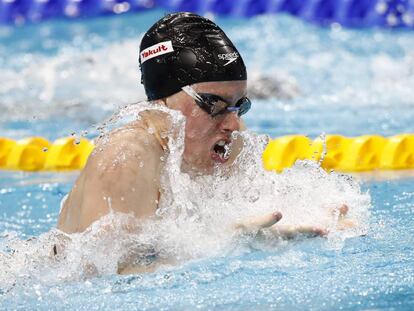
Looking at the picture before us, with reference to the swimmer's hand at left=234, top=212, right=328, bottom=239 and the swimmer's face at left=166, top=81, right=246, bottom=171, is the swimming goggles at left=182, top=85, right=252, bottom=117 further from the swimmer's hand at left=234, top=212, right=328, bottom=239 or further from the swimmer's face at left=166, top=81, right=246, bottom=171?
the swimmer's hand at left=234, top=212, right=328, bottom=239

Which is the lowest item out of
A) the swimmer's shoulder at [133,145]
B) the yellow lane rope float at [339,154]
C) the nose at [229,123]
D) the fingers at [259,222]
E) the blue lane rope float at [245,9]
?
the blue lane rope float at [245,9]

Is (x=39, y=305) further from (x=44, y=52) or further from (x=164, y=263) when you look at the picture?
(x=44, y=52)

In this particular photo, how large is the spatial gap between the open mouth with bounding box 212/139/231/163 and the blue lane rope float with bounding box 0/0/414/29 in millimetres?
6423

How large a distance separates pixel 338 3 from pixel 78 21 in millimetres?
2868

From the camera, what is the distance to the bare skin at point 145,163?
7.87 feet

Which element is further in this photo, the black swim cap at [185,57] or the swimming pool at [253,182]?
the black swim cap at [185,57]

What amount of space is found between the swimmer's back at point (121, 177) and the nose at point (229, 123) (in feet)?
0.57

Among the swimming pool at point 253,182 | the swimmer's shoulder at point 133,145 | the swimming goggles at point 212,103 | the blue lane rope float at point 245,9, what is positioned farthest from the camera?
the blue lane rope float at point 245,9

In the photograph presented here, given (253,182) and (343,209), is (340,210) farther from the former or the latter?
(253,182)

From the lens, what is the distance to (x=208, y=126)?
8.48 feet

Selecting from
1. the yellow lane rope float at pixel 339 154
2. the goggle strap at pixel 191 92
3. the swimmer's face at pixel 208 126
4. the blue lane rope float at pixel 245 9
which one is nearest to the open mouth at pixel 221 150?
the swimmer's face at pixel 208 126

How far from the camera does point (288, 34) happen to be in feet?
28.0

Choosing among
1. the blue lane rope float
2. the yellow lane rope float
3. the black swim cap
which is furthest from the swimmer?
the blue lane rope float

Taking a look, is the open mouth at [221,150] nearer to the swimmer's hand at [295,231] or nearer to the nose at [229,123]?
the nose at [229,123]
